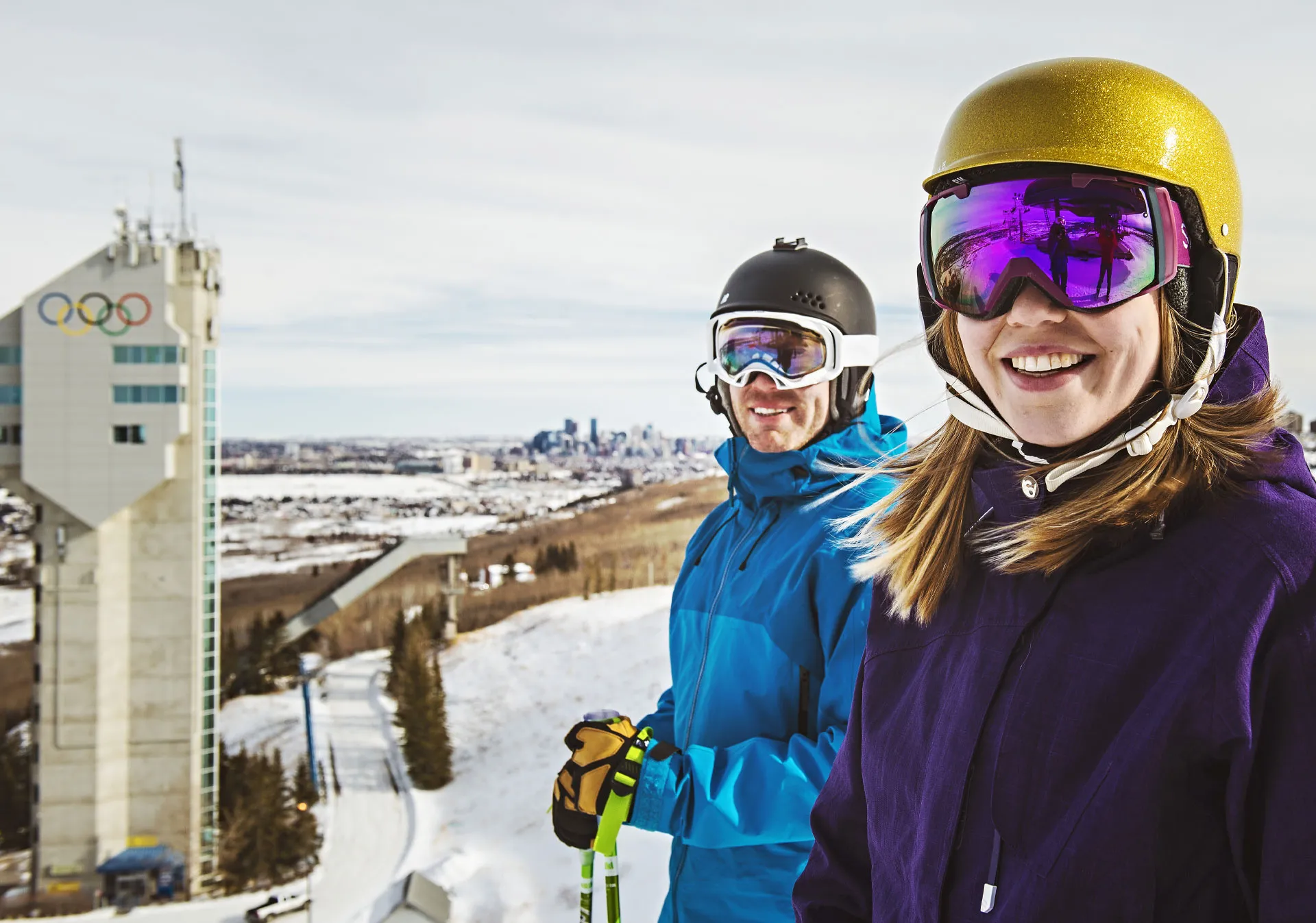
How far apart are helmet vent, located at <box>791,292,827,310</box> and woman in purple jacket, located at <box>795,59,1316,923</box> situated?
1.53 metres

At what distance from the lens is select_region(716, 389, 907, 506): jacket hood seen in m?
2.49

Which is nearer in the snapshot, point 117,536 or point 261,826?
point 261,826

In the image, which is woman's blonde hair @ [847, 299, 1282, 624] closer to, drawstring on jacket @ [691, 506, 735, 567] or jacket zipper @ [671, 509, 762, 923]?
jacket zipper @ [671, 509, 762, 923]

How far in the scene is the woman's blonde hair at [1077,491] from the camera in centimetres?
111

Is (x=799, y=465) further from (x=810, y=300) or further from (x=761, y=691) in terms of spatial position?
(x=810, y=300)

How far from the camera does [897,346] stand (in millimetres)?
1706

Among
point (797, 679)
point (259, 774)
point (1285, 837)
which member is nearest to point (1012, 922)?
point (1285, 837)

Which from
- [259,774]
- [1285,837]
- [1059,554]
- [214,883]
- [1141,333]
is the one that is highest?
[1141,333]

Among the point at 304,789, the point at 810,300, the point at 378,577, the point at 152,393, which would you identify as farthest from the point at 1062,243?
the point at 378,577

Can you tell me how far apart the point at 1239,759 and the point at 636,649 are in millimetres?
17663

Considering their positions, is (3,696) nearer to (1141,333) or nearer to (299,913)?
(299,913)

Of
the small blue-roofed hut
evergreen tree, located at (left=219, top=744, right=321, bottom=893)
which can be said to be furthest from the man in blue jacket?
the small blue-roofed hut

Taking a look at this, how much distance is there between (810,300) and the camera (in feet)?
9.91

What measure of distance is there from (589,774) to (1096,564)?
59.9 inches
